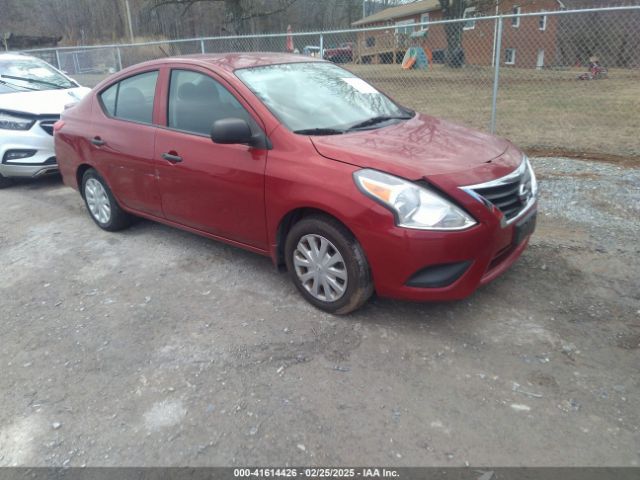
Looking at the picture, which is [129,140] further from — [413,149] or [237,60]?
[413,149]

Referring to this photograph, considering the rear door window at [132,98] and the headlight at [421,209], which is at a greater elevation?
the rear door window at [132,98]

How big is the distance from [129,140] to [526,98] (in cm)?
1090

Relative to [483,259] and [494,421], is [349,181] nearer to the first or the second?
[483,259]

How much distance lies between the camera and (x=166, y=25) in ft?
101

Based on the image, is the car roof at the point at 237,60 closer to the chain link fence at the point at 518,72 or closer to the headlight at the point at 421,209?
the headlight at the point at 421,209

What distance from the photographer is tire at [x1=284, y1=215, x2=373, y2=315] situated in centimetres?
314

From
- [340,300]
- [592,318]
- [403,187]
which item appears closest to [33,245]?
[340,300]

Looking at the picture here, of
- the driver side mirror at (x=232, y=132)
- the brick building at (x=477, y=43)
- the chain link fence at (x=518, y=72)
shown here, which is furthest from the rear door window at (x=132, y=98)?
the brick building at (x=477, y=43)

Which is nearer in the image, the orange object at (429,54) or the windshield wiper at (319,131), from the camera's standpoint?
the windshield wiper at (319,131)

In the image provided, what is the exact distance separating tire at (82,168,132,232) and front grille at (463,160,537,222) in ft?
11.5

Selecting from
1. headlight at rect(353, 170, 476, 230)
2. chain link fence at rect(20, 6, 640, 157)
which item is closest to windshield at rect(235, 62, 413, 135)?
headlight at rect(353, 170, 476, 230)

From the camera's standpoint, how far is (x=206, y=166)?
Answer: 3.79 metres

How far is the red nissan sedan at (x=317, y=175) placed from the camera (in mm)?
2947

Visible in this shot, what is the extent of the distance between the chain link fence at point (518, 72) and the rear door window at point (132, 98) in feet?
16.6
